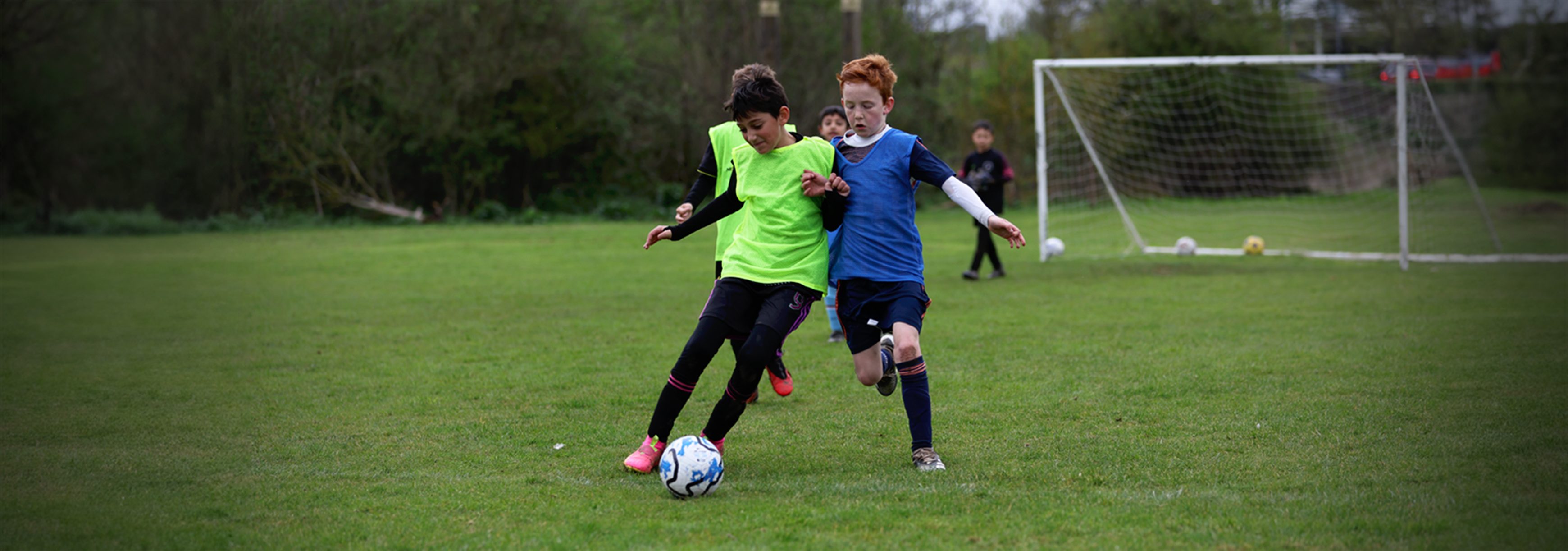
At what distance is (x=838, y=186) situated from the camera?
15.4 feet

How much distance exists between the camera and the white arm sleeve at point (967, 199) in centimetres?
460

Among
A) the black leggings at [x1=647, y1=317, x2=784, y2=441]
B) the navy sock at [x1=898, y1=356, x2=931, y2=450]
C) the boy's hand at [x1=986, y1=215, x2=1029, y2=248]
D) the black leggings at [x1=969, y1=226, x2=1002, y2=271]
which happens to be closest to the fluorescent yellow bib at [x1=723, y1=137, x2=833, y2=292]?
the black leggings at [x1=647, y1=317, x2=784, y2=441]

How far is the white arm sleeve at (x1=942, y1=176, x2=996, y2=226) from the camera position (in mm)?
4598

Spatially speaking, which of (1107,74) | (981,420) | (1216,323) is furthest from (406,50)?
(981,420)

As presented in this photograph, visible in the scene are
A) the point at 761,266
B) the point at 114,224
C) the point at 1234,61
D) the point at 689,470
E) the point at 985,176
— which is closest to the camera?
the point at 689,470

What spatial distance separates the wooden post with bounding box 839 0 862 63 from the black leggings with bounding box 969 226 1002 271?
852 centimetres

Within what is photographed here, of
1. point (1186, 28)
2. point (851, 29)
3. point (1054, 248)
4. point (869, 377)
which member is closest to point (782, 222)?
point (869, 377)

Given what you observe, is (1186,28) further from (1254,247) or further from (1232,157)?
(1254,247)

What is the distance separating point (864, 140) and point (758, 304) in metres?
0.82

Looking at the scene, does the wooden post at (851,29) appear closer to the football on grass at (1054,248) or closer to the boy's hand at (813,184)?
the football on grass at (1054,248)

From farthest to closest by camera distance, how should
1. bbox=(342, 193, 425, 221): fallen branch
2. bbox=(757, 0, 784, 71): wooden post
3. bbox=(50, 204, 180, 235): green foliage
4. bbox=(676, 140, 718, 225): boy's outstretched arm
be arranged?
bbox=(342, 193, 425, 221): fallen branch, bbox=(50, 204, 180, 235): green foliage, bbox=(757, 0, 784, 71): wooden post, bbox=(676, 140, 718, 225): boy's outstretched arm

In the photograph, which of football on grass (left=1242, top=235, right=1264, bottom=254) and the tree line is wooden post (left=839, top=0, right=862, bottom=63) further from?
football on grass (left=1242, top=235, right=1264, bottom=254)

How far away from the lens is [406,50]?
2517cm

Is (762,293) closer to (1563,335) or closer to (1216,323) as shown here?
(1216,323)
